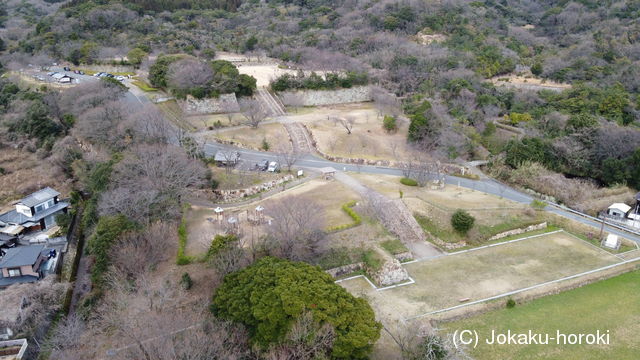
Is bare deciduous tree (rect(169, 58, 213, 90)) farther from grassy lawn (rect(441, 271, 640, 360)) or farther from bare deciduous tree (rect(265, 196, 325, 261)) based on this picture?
grassy lawn (rect(441, 271, 640, 360))

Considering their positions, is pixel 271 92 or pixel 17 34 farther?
pixel 17 34

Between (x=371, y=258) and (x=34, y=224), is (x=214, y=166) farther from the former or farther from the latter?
(x=371, y=258)

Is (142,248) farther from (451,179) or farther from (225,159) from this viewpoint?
(451,179)

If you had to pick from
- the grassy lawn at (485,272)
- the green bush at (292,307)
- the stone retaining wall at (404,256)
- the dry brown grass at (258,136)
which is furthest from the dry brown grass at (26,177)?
the grassy lawn at (485,272)

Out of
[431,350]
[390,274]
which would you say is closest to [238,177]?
[390,274]

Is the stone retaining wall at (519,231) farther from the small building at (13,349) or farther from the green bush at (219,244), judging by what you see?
the small building at (13,349)

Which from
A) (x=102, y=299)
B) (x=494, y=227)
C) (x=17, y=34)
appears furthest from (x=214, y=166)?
(x=17, y=34)

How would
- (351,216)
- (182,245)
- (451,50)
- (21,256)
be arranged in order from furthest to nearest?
(451,50) < (351,216) < (21,256) < (182,245)
